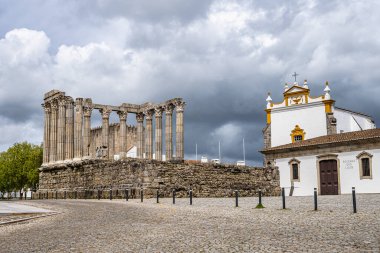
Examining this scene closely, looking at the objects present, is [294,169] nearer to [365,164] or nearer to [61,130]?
[365,164]

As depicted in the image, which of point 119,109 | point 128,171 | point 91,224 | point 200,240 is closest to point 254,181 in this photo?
point 128,171

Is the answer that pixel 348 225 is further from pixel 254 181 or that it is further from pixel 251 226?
pixel 254 181

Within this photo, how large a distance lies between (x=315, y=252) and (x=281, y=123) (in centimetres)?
3956

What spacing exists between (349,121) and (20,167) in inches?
1659

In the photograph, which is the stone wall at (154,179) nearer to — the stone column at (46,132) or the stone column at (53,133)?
the stone column at (53,133)

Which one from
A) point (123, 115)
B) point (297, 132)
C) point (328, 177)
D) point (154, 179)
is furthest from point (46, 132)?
point (328, 177)

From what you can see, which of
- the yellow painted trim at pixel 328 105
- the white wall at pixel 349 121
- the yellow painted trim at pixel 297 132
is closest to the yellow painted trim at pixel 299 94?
the yellow painted trim at pixel 328 105

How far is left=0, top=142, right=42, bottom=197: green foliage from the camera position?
202 ft

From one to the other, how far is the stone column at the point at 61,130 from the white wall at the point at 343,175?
18.5 meters

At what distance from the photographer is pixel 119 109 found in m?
43.9

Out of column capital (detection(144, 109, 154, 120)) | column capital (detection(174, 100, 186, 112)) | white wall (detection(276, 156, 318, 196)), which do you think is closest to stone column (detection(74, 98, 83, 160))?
column capital (detection(144, 109, 154, 120))

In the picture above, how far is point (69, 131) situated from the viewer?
39562mm

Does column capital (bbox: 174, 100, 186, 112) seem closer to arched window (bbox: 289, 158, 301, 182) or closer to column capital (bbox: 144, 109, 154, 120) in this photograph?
column capital (bbox: 144, 109, 154, 120)

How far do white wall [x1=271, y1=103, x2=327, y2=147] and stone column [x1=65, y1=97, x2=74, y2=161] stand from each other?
19.3 meters
